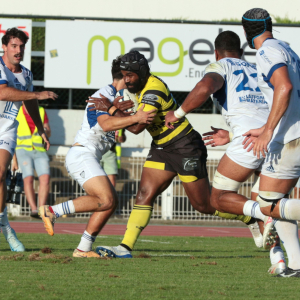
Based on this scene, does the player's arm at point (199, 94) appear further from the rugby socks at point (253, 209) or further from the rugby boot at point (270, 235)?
the rugby boot at point (270, 235)

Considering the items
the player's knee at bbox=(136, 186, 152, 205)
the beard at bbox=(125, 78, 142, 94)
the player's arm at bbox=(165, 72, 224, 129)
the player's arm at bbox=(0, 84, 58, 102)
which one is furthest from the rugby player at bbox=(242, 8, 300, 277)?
the player's arm at bbox=(0, 84, 58, 102)

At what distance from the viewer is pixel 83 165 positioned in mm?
6762

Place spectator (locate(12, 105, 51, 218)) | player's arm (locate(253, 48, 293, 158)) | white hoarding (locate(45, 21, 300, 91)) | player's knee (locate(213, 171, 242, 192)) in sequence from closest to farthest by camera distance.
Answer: player's arm (locate(253, 48, 293, 158)), player's knee (locate(213, 171, 242, 192)), spectator (locate(12, 105, 51, 218)), white hoarding (locate(45, 21, 300, 91))

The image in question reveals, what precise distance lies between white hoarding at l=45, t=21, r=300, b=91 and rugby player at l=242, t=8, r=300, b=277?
10570mm

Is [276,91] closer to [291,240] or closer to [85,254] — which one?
[291,240]

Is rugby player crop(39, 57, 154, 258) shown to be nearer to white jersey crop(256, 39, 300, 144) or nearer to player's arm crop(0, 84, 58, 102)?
Result: player's arm crop(0, 84, 58, 102)

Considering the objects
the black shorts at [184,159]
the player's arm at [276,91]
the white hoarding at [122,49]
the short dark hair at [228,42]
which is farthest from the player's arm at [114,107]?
→ the white hoarding at [122,49]

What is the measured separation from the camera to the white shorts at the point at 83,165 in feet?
22.1

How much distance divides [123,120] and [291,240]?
2.23 meters

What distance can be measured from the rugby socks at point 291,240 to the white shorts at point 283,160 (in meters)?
0.49

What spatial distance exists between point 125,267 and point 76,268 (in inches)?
18.4

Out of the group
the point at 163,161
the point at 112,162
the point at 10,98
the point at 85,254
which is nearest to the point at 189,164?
the point at 163,161

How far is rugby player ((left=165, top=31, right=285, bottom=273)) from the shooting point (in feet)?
19.4

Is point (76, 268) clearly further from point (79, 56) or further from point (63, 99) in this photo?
point (63, 99)
